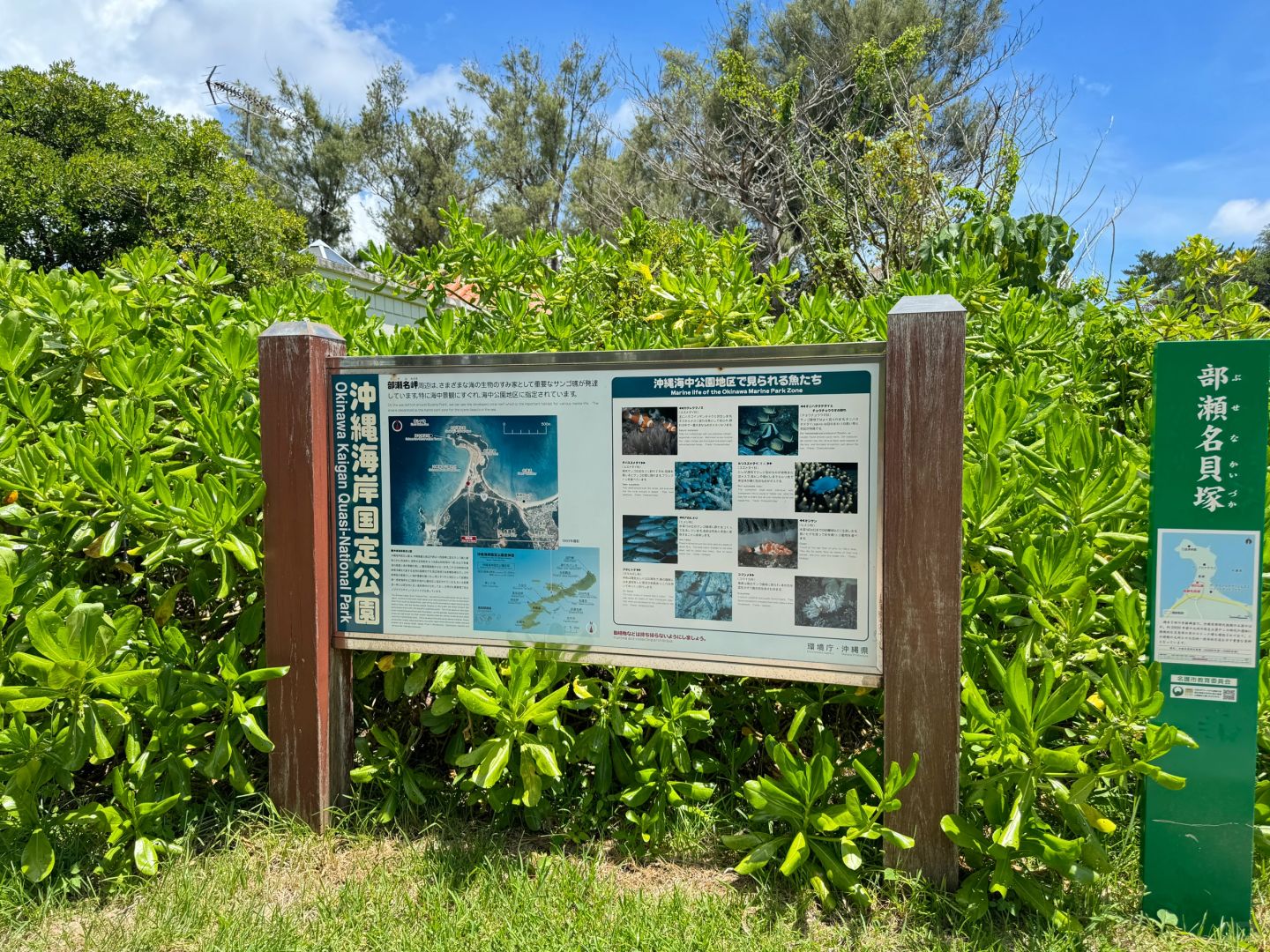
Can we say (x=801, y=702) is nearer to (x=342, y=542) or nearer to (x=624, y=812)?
(x=624, y=812)

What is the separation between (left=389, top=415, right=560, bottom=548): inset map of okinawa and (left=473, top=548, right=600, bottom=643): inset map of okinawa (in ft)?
0.16

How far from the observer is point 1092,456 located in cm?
229

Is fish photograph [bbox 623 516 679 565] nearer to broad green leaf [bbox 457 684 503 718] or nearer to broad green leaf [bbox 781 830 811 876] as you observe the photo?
broad green leaf [bbox 457 684 503 718]

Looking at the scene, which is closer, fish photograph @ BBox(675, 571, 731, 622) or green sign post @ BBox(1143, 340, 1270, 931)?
green sign post @ BBox(1143, 340, 1270, 931)

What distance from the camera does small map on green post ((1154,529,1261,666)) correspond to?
82.1 inches

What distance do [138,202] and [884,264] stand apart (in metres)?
14.2

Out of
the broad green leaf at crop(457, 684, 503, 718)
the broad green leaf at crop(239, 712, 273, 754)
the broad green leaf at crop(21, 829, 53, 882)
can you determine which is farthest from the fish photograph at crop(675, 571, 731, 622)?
the broad green leaf at crop(21, 829, 53, 882)

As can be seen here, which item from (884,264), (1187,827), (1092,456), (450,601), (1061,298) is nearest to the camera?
(1187,827)

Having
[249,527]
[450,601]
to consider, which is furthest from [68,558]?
[450,601]

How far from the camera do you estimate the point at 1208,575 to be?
2.11 m

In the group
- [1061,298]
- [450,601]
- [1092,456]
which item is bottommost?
[450,601]

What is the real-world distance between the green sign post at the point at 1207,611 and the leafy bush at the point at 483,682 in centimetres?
12

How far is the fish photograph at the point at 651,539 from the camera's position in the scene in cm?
236

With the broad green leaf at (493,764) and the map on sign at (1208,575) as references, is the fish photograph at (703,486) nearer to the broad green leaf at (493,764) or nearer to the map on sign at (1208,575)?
the broad green leaf at (493,764)
